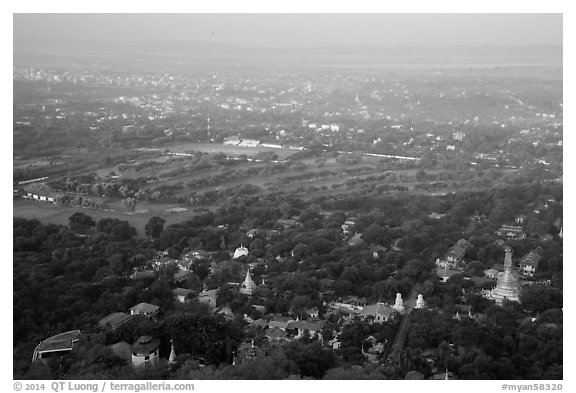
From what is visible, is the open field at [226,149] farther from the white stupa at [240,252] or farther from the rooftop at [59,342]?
the rooftop at [59,342]

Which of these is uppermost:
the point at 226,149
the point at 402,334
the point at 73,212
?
the point at 226,149

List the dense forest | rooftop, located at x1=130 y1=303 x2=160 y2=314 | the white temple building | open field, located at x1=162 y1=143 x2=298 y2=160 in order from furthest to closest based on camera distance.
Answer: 1. open field, located at x1=162 y1=143 x2=298 y2=160
2. the white temple building
3. rooftop, located at x1=130 y1=303 x2=160 y2=314
4. the dense forest

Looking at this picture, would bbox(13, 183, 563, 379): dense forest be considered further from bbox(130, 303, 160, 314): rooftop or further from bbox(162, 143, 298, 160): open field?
bbox(162, 143, 298, 160): open field

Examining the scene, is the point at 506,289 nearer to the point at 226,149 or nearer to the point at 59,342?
the point at 59,342

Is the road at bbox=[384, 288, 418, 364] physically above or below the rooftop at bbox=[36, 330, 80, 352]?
below

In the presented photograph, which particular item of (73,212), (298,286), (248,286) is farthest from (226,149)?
(298,286)

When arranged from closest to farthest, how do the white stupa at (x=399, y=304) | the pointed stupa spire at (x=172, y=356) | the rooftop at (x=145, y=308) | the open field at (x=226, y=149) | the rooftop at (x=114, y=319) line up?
the pointed stupa spire at (x=172, y=356), the rooftop at (x=114, y=319), the rooftop at (x=145, y=308), the white stupa at (x=399, y=304), the open field at (x=226, y=149)

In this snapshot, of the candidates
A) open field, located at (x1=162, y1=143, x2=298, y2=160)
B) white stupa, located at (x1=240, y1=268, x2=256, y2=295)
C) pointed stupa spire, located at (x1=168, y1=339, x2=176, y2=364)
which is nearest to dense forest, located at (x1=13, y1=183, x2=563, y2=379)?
pointed stupa spire, located at (x1=168, y1=339, x2=176, y2=364)

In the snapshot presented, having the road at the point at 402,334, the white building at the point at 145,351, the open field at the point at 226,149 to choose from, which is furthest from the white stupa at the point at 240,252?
the open field at the point at 226,149
